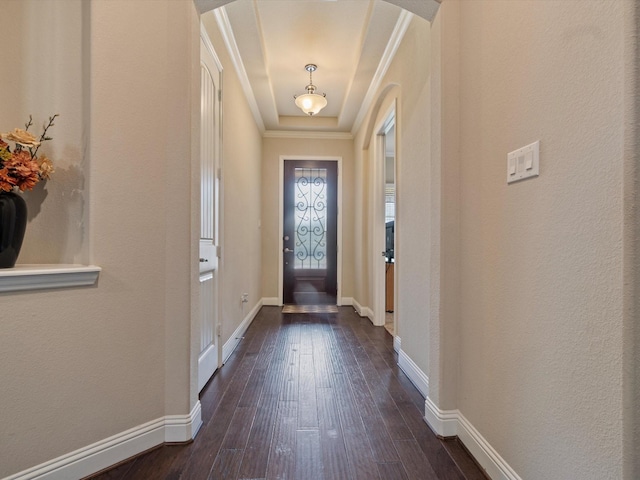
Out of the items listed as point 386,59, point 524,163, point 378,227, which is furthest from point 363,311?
point 524,163

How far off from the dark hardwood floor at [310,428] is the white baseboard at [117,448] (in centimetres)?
4

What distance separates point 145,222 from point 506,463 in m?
1.79

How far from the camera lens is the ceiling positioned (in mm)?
2438

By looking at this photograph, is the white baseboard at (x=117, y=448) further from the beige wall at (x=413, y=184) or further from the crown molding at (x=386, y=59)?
the crown molding at (x=386, y=59)

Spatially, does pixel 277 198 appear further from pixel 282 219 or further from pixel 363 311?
pixel 363 311

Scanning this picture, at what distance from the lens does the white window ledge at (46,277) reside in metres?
1.15

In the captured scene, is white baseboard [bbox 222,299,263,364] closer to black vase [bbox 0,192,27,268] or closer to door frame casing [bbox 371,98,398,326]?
door frame casing [bbox 371,98,398,326]

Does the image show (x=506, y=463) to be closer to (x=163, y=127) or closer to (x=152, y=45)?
(x=163, y=127)

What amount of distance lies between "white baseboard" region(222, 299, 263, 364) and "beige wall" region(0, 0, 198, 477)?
3.58 ft

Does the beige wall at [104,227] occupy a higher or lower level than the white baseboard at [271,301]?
higher

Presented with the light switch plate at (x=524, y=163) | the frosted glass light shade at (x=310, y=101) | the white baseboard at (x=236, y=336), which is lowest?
the white baseboard at (x=236, y=336)

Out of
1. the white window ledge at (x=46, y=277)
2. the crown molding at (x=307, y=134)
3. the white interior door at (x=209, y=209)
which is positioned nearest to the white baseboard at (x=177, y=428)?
the white interior door at (x=209, y=209)

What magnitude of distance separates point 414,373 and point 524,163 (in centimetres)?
160

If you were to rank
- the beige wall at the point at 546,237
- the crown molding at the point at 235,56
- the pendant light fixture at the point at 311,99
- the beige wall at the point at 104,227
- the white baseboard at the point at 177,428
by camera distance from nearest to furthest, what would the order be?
1. the beige wall at the point at 546,237
2. the beige wall at the point at 104,227
3. the white baseboard at the point at 177,428
4. the crown molding at the point at 235,56
5. the pendant light fixture at the point at 311,99
